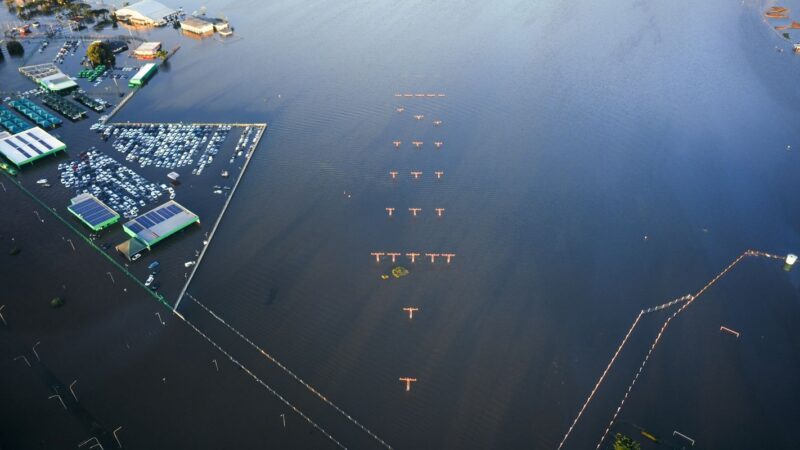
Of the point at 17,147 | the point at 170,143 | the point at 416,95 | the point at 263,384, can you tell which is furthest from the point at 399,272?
the point at 17,147

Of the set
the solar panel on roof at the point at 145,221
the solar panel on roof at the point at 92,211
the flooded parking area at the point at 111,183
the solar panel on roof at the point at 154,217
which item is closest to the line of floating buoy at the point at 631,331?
the solar panel on roof at the point at 154,217

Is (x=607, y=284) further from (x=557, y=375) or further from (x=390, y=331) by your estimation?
(x=390, y=331)

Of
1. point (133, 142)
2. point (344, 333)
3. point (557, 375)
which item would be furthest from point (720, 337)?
point (133, 142)

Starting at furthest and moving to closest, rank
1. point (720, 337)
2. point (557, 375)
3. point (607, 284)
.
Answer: point (607, 284) → point (720, 337) → point (557, 375)

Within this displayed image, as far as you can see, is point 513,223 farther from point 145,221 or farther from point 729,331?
point 145,221

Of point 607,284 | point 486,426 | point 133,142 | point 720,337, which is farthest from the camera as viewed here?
point 133,142

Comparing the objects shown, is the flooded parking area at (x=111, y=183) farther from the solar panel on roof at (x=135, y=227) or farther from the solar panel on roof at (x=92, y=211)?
the solar panel on roof at (x=135, y=227)

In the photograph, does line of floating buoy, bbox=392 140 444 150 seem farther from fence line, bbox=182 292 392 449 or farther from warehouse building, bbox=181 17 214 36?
warehouse building, bbox=181 17 214 36
